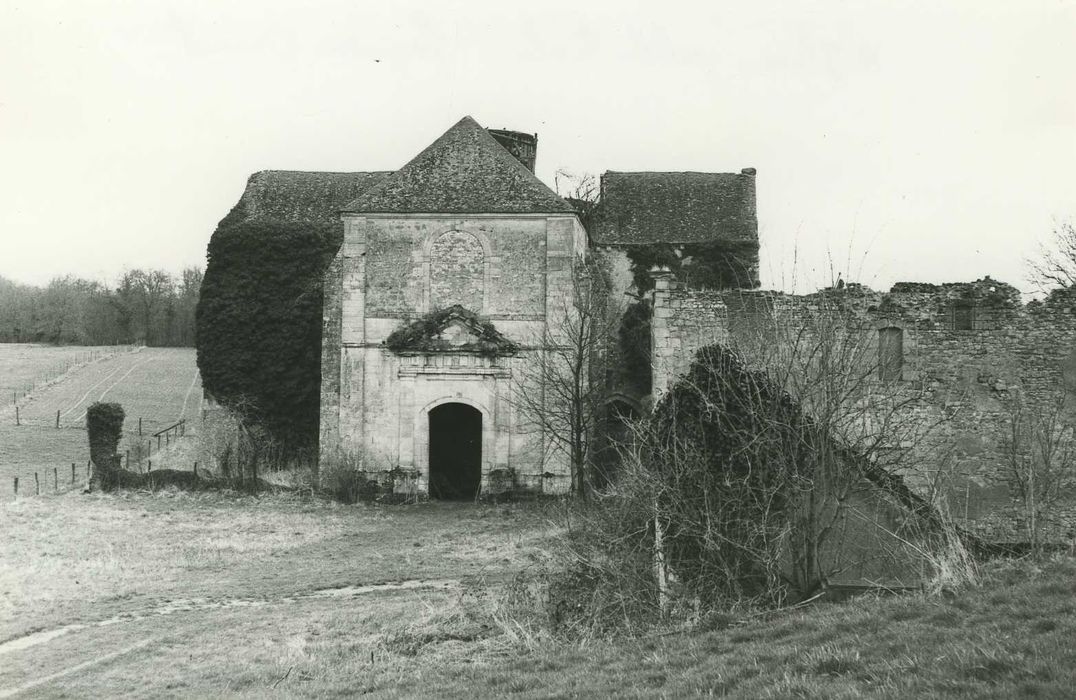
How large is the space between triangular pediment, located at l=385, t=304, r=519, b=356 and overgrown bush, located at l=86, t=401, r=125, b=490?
8.23m

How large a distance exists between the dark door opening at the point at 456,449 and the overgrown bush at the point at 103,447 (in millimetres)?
8556

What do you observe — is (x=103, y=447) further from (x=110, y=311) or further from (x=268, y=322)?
(x=110, y=311)

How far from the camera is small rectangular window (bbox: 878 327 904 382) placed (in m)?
17.5

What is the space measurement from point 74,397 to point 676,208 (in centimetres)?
2627

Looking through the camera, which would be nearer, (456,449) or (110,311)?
(456,449)

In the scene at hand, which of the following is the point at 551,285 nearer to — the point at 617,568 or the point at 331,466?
the point at 331,466

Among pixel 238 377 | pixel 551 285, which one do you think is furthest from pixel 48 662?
pixel 238 377

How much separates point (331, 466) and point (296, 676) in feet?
49.8

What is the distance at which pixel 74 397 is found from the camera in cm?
3972

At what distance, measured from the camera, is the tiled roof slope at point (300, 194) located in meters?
30.6

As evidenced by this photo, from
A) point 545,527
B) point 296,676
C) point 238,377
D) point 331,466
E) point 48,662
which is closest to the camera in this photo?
point 296,676

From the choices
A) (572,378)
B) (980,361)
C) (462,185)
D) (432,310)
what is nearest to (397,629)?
(980,361)

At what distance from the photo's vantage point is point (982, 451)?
1739 centimetres

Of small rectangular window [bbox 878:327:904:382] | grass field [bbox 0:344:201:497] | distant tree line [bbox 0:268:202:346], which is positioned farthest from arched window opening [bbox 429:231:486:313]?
distant tree line [bbox 0:268:202:346]
